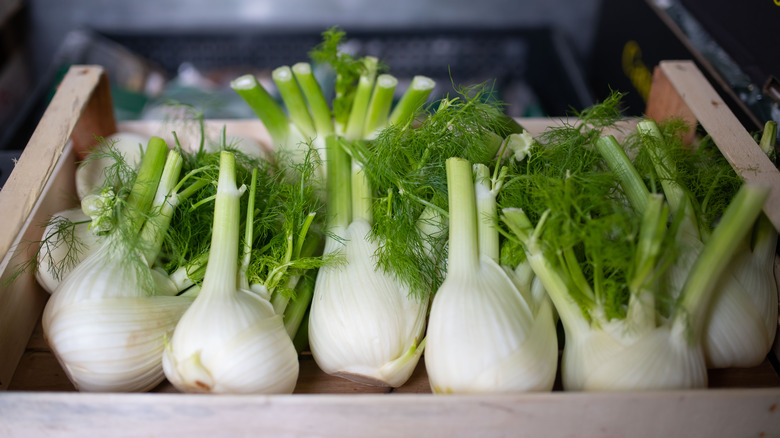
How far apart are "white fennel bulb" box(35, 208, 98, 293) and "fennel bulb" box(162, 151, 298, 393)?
318 millimetres

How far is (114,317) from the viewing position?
3.50 feet

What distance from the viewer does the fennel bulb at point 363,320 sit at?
1121 mm

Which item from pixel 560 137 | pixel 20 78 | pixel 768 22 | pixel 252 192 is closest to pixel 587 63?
pixel 768 22

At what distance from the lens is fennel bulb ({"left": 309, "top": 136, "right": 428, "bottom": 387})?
112 centimetres

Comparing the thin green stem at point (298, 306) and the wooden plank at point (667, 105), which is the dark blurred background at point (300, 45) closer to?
the wooden plank at point (667, 105)

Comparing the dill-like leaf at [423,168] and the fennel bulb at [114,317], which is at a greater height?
the dill-like leaf at [423,168]

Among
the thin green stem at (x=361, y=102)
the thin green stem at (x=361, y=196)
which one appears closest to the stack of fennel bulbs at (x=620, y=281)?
the thin green stem at (x=361, y=196)

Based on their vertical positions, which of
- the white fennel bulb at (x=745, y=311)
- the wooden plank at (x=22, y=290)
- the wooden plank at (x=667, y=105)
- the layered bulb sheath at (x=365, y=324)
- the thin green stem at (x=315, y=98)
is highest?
the wooden plank at (x=667, y=105)

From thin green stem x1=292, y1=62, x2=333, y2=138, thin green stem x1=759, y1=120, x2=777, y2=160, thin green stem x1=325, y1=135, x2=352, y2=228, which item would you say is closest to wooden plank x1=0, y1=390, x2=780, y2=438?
thin green stem x1=325, y1=135, x2=352, y2=228

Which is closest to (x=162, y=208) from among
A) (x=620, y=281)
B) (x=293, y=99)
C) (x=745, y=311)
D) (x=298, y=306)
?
(x=298, y=306)

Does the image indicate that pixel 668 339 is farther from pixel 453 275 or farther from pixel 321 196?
pixel 321 196

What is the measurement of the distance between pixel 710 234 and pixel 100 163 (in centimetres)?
149

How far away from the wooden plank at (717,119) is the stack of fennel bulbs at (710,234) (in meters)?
0.04

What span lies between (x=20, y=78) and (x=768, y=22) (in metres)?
3.26
